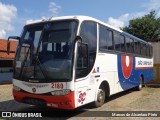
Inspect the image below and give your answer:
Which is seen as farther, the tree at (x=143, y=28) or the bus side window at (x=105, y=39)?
the tree at (x=143, y=28)

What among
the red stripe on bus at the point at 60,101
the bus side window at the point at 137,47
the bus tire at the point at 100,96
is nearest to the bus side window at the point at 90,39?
the red stripe on bus at the point at 60,101

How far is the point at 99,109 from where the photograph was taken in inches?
407

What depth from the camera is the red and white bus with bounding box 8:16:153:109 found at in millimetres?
8320

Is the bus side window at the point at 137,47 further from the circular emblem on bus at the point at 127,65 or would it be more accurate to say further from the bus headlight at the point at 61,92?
the bus headlight at the point at 61,92

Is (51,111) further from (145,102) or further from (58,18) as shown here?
(145,102)

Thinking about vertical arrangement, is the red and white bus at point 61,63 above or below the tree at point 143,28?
below

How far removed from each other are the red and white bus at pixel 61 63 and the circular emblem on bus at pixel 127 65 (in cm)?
264

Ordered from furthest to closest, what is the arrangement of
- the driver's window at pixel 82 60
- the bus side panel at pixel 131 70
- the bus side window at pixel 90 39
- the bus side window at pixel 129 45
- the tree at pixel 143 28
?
the tree at pixel 143 28 → the bus side window at pixel 129 45 → the bus side panel at pixel 131 70 → the bus side window at pixel 90 39 → the driver's window at pixel 82 60

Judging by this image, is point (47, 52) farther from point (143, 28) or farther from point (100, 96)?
point (143, 28)

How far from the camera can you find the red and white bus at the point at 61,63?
832cm

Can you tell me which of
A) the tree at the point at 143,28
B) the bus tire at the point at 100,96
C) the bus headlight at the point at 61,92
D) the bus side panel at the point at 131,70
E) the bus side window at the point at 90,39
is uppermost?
the tree at the point at 143,28

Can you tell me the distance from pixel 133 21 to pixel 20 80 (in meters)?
45.4

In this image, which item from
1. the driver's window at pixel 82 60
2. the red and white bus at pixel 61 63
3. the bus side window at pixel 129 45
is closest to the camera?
the red and white bus at pixel 61 63

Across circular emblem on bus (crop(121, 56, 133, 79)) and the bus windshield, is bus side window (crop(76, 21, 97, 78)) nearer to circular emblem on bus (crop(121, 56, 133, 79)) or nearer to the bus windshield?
the bus windshield
